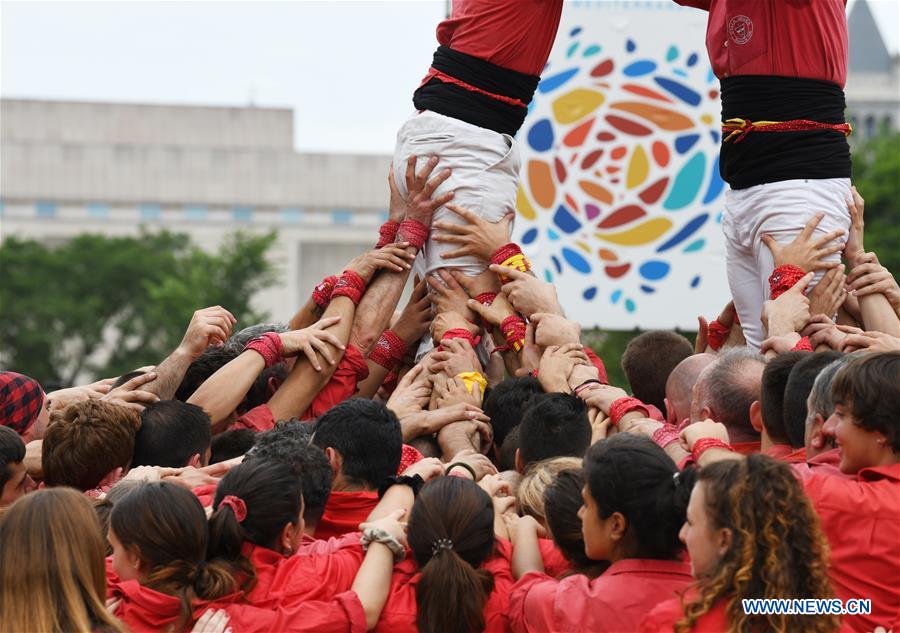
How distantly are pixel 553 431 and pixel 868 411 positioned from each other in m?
1.28

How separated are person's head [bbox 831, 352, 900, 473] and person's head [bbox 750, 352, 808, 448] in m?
0.61

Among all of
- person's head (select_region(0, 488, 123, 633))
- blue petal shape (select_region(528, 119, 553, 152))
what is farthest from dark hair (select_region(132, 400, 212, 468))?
blue petal shape (select_region(528, 119, 553, 152))

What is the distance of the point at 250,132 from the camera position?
64062 millimetres

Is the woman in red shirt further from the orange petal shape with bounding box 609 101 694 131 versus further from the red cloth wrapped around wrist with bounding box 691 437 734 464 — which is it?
the orange petal shape with bounding box 609 101 694 131

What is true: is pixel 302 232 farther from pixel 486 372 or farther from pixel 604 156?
pixel 486 372

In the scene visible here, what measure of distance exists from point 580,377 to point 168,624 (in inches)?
91.5

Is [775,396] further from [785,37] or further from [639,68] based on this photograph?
[639,68]

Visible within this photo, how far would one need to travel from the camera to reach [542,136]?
1106cm

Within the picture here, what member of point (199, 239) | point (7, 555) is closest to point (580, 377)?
point (7, 555)

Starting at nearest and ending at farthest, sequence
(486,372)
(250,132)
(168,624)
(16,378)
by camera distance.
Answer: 1. (168,624)
2. (16,378)
3. (486,372)
4. (250,132)

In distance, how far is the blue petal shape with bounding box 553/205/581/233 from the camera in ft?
36.1

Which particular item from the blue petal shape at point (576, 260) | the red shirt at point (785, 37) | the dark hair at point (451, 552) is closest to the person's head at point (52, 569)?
the dark hair at point (451, 552)

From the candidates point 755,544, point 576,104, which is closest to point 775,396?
point 755,544

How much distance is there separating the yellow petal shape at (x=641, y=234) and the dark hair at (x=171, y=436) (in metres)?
6.39
